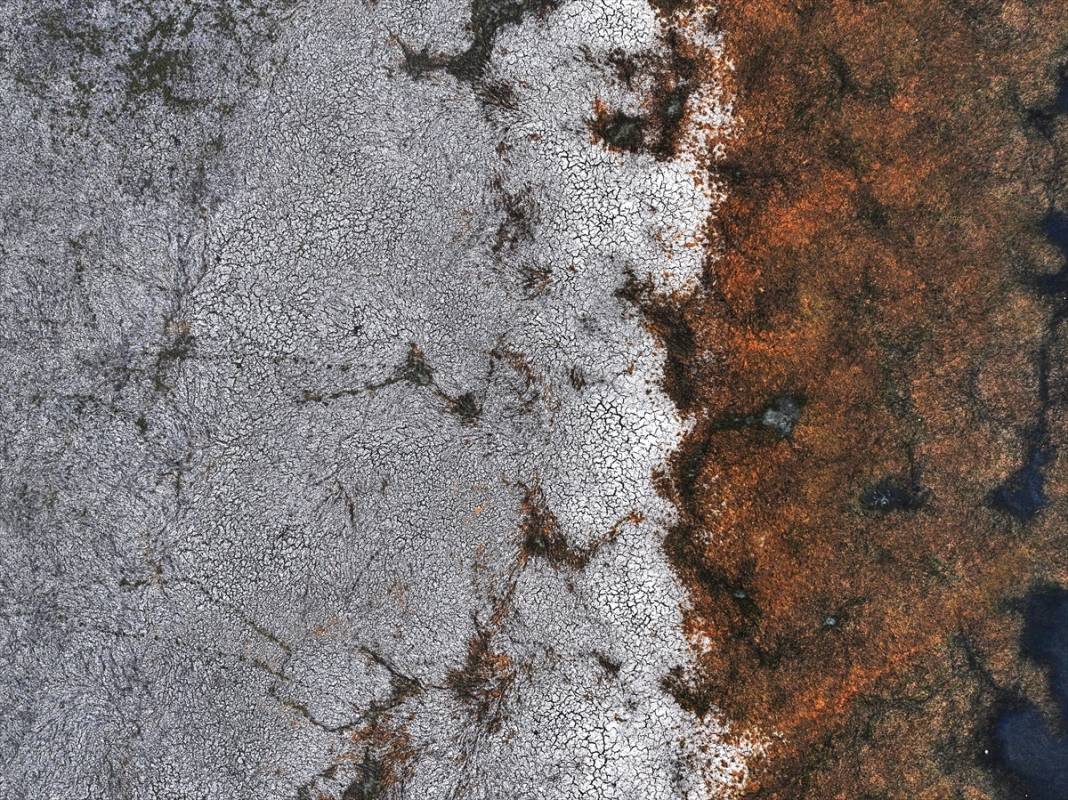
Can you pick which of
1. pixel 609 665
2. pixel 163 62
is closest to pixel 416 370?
pixel 609 665

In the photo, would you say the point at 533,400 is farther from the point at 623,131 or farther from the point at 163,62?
the point at 163,62

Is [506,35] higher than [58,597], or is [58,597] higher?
[506,35]

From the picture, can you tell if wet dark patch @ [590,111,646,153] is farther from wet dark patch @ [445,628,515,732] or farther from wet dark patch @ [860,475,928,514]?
wet dark patch @ [445,628,515,732]

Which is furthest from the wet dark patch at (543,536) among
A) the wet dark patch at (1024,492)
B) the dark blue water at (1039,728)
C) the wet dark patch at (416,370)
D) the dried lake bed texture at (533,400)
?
the dark blue water at (1039,728)

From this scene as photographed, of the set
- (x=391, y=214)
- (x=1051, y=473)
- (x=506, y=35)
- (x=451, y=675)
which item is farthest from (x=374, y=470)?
(x=1051, y=473)

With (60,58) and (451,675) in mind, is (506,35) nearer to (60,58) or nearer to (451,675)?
(60,58)

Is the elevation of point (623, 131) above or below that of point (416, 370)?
above

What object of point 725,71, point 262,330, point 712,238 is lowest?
point 262,330
